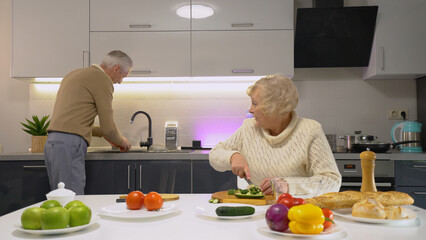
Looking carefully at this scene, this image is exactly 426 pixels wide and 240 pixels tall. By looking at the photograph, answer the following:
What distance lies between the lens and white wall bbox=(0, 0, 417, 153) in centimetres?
376

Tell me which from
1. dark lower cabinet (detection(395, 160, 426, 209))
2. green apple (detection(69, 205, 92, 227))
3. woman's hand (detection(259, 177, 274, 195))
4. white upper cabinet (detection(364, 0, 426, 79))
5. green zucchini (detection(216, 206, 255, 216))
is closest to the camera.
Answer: green apple (detection(69, 205, 92, 227))

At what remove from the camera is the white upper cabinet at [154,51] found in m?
3.48

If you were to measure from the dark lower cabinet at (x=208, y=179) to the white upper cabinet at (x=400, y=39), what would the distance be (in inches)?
60.5

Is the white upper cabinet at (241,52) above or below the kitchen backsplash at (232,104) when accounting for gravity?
above

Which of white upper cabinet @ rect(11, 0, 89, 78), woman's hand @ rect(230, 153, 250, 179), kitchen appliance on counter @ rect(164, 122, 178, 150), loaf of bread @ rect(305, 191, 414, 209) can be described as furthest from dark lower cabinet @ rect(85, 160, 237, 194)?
loaf of bread @ rect(305, 191, 414, 209)

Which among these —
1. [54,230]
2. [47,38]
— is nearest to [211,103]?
[47,38]

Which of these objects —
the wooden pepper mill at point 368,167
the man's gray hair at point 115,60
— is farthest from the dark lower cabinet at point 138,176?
the wooden pepper mill at point 368,167

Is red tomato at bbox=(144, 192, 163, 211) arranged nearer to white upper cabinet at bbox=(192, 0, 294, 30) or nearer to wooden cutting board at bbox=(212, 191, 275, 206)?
wooden cutting board at bbox=(212, 191, 275, 206)

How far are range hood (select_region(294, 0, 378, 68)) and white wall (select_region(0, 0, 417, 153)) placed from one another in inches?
6.9

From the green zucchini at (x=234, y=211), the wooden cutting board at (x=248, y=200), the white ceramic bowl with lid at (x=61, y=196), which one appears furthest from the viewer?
the wooden cutting board at (x=248, y=200)

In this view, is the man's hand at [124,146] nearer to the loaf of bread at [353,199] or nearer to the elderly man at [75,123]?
the elderly man at [75,123]

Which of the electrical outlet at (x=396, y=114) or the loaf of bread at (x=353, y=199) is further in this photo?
the electrical outlet at (x=396, y=114)

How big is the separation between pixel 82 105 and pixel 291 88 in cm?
149

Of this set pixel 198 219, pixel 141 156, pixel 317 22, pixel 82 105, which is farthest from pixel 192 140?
pixel 198 219
